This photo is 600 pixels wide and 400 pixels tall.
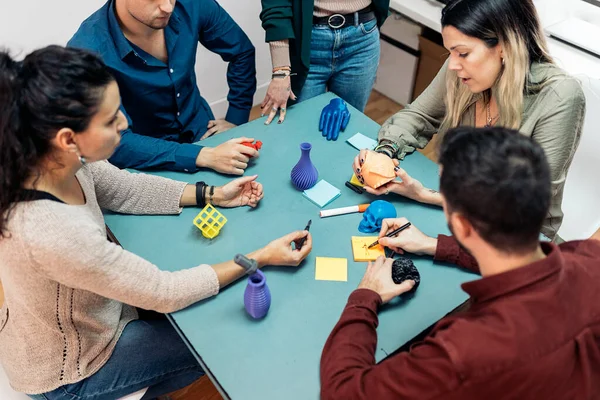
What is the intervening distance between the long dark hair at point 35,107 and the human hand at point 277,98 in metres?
0.79

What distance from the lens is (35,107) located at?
1015 mm

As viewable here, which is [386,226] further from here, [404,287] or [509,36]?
[509,36]

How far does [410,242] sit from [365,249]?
0.12m

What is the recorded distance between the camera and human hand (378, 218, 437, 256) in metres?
1.31

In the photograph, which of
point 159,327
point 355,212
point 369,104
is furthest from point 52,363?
point 369,104

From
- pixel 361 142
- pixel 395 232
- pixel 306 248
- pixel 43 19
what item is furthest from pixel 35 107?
pixel 43 19

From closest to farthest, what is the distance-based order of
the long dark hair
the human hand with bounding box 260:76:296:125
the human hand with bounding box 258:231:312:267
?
the long dark hair, the human hand with bounding box 258:231:312:267, the human hand with bounding box 260:76:296:125

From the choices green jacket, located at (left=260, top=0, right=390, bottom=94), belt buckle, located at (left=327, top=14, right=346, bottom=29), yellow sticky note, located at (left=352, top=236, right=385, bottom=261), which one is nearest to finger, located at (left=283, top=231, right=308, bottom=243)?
yellow sticky note, located at (left=352, top=236, right=385, bottom=261)

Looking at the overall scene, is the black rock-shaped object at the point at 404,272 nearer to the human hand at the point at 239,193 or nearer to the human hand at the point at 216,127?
the human hand at the point at 239,193

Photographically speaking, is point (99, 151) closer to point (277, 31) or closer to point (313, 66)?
point (277, 31)

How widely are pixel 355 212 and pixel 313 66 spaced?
32.3 inches

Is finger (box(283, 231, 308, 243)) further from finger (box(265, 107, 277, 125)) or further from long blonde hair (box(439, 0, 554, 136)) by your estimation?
long blonde hair (box(439, 0, 554, 136))

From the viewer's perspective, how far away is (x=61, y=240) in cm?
104

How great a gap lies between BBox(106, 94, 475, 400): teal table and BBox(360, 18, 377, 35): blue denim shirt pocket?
1.89 ft
